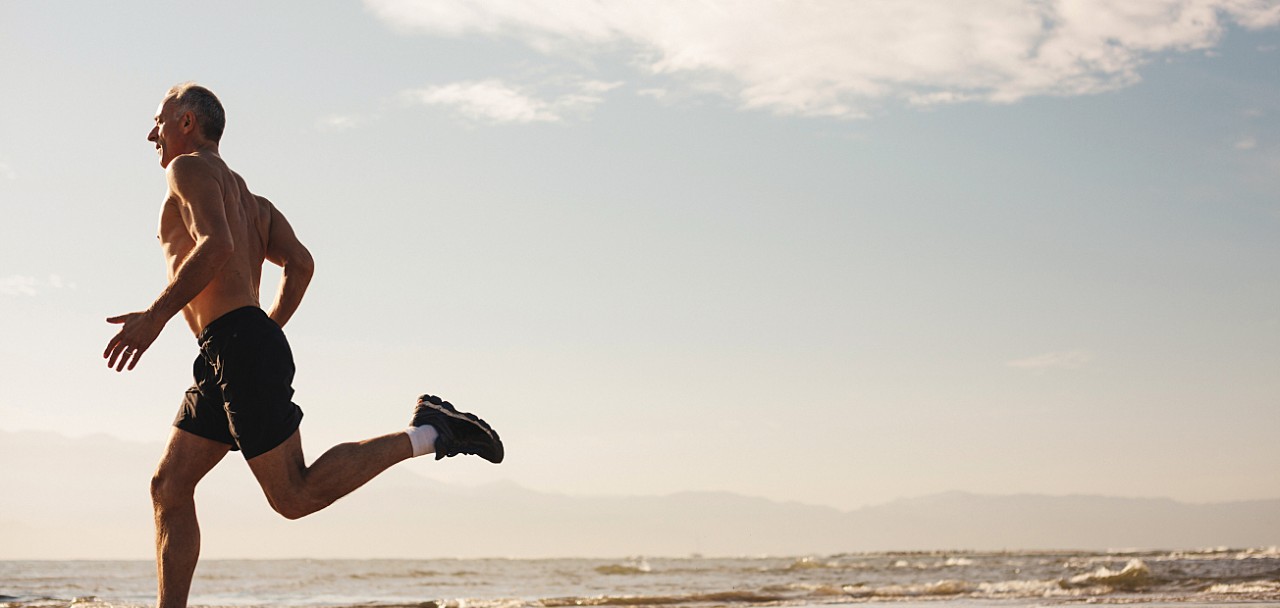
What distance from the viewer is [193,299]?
3.88 metres

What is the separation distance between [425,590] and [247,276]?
60.7ft

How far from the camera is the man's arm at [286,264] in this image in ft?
14.7

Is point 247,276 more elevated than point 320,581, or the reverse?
point 247,276

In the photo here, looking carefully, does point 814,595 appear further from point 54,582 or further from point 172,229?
point 54,582

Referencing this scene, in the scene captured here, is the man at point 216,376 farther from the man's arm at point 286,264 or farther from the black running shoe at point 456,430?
the man's arm at point 286,264

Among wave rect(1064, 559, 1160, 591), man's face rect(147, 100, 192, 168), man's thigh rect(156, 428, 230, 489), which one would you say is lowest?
wave rect(1064, 559, 1160, 591)

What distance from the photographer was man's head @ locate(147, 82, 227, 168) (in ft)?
13.6

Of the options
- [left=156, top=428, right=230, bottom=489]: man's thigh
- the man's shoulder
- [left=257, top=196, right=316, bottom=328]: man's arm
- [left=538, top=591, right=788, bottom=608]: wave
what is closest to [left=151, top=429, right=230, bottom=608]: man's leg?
[left=156, top=428, right=230, bottom=489]: man's thigh

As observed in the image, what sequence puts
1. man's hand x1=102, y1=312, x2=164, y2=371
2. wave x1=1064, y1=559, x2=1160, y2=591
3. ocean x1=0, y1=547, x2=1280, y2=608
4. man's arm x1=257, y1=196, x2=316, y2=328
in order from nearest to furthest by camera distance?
1. man's hand x1=102, y1=312, x2=164, y2=371
2. man's arm x1=257, y1=196, x2=316, y2=328
3. ocean x1=0, y1=547, x2=1280, y2=608
4. wave x1=1064, y1=559, x2=1160, y2=591

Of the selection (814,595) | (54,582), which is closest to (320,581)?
(54,582)

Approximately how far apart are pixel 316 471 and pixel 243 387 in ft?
1.30

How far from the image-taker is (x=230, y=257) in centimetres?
394

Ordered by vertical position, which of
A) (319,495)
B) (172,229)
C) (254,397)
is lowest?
(319,495)

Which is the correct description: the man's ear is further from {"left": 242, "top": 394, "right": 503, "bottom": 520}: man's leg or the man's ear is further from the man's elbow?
{"left": 242, "top": 394, "right": 503, "bottom": 520}: man's leg
